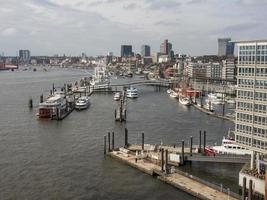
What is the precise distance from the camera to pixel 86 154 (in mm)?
55625


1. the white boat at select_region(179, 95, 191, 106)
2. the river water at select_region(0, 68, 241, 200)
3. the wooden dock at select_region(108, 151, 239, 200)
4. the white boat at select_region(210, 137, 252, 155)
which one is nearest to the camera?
the wooden dock at select_region(108, 151, 239, 200)

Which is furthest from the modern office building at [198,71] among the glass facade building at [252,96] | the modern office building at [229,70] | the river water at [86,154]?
the glass facade building at [252,96]

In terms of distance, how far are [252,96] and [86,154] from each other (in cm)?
2339

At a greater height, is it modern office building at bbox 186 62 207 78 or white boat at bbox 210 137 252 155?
modern office building at bbox 186 62 207 78

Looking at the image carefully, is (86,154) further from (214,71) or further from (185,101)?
(214,71)

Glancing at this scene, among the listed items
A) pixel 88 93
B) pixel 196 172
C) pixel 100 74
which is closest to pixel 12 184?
pixel 196 172

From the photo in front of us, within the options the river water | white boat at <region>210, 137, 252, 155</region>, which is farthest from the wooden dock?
white boat at <region>210, 137, 252, 155</region>

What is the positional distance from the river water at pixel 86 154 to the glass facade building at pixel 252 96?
554 cm

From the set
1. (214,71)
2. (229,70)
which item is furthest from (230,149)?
(214,71)

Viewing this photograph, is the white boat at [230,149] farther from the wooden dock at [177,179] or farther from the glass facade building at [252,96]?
the glass facade building at [252,96]

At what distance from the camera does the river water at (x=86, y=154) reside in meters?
42.7

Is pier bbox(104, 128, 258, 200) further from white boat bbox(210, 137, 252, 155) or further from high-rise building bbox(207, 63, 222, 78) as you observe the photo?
high-rise building bbox(207, 63, 222, 78)

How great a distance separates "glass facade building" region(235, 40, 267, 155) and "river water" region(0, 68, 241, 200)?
554 cm

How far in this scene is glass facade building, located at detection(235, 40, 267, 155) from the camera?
40000 millimetres
